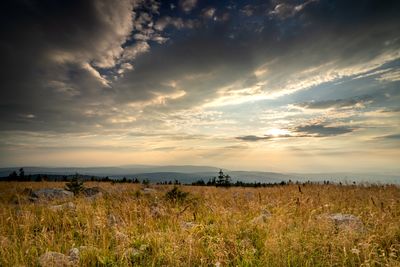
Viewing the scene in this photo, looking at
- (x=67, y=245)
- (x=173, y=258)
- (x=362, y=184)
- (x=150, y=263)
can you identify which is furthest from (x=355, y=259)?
(x=362, y=184)

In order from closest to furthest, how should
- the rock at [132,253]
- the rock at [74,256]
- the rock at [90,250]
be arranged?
the rock at [74,256]
the rock at [132,253]
the rock at [90,250]

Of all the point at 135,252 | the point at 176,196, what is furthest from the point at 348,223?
the point at 176,196

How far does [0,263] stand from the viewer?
414 cm

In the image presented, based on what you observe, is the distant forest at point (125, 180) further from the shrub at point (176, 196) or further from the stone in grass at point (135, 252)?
the stone in grass at point (135, 252)

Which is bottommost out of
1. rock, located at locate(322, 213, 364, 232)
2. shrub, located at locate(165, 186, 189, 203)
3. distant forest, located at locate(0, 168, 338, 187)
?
distant forest, located at locate(0, 168, 338, 187)

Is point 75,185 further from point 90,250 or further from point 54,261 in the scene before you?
point 54,261

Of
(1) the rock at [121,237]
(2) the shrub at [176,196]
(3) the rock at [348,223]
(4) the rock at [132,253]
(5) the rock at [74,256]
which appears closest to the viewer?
(5) the rock at [74,256]

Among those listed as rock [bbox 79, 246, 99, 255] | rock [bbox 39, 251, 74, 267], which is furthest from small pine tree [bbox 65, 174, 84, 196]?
rock [bbox 39, 251, 74, 267]

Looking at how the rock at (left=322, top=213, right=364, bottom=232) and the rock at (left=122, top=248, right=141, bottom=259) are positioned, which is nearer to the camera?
the rock at (left=122, top=248, right=141, bottom=259)

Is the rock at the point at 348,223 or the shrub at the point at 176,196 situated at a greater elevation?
the rock at the point at 348,223

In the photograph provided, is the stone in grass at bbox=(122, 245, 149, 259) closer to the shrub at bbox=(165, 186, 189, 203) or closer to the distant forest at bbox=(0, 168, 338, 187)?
the shrub at bbox=(165, 186, 189, 203)

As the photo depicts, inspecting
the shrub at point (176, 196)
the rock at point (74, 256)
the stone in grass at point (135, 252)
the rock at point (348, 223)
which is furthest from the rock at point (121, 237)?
the shrub at point (176, 196)

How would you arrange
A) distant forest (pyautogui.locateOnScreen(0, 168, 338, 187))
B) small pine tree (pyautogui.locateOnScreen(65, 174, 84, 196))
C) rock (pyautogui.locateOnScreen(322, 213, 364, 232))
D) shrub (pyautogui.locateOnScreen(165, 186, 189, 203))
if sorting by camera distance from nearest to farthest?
1. rock (pyautogui.locateOnScreen(322, 213, 364, 232))
2. shrub (pyautogui.locateOnScreen(165, 186, 189, 203))
3. small pine tree (pyautogui.locateOnScreen(65, 174, 84, 196))
4. distant forest (pyautogui.locateOnScreen(0, 168, 338, 187))

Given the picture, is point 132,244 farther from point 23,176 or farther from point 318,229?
point 23,176
